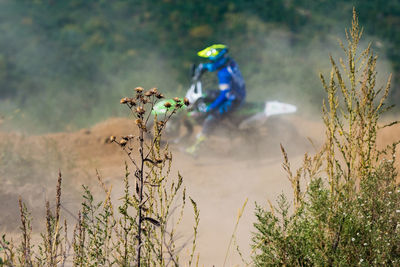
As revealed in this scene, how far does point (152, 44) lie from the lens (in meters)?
27.6

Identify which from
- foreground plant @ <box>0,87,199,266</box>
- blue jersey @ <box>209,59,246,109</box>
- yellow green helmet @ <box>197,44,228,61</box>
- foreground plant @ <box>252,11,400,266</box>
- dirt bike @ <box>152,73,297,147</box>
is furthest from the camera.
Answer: dirt bike @ <box>152,73,297,147</box>

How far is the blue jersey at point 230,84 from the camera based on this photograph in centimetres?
940

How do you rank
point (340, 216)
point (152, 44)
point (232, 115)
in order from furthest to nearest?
point (152, 44) < point (232, 115) < point (340, 216)

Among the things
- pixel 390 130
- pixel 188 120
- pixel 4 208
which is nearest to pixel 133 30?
pixel 188 120

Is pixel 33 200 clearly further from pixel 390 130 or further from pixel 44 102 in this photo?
pixel 44 102

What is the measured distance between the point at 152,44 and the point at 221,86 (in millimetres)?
18837

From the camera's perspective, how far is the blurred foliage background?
21656 millimetres

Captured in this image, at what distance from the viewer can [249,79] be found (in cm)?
2292

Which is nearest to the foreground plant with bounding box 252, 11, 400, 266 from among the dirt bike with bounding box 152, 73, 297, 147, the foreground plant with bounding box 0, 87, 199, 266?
the foreground plant with bounding box 0, 87, 199, 266

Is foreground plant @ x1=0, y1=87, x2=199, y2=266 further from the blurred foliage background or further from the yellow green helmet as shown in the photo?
the blurred foliage background

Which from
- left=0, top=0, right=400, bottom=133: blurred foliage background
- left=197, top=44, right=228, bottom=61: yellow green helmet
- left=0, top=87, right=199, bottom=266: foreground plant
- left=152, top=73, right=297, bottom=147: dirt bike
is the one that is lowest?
left=0, top=87, right=199, bottom=266: foreground plant

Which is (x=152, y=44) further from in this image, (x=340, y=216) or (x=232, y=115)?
(x=340, y=216)

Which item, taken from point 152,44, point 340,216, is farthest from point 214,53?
point 152,44

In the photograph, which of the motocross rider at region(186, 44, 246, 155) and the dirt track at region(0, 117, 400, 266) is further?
the motocross rider at region(186, 44, 246, 155)
